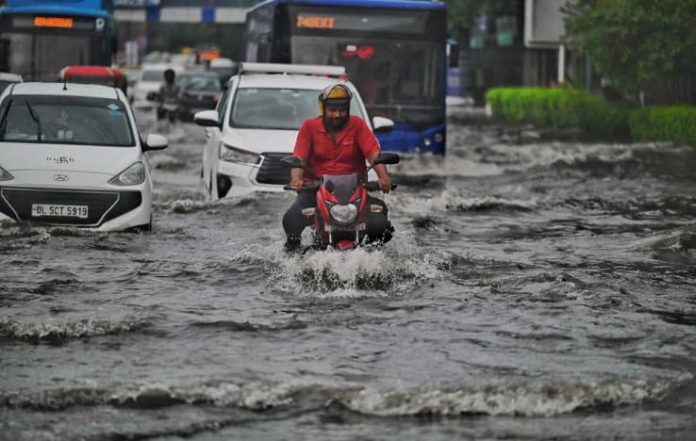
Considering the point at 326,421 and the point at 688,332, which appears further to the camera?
the point at 688,332

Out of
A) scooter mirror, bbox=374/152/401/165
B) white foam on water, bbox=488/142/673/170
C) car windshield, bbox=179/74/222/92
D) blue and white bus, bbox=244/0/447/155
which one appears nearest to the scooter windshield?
scooter mirror, bbox=374/152/401/165

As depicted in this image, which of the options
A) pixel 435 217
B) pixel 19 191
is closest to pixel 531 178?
pixel 435 217

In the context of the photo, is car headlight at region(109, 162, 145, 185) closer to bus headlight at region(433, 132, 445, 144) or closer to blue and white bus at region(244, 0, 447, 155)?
blue and white bus at region(244, 0, 447, 155)

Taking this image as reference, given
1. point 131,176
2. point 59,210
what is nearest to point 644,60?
point 131,176

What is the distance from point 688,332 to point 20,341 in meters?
4.15

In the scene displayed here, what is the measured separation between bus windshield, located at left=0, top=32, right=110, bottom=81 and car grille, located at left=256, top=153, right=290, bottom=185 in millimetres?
17968

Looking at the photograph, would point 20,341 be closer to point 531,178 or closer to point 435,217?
point 435,217

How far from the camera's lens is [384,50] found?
26.4 meters

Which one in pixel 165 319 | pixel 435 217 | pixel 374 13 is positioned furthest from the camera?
pixel 374 13

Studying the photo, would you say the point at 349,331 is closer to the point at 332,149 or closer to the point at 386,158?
the point at 386,158

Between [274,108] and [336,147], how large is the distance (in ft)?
22.4

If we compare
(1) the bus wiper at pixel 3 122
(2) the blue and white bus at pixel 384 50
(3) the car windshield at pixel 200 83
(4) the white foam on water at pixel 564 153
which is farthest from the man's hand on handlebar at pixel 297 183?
(3) the car windshield at pixel 200 83

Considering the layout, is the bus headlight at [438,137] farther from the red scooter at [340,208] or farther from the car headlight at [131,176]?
the red scooter at [340,208]

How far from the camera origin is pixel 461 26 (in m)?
75.8
